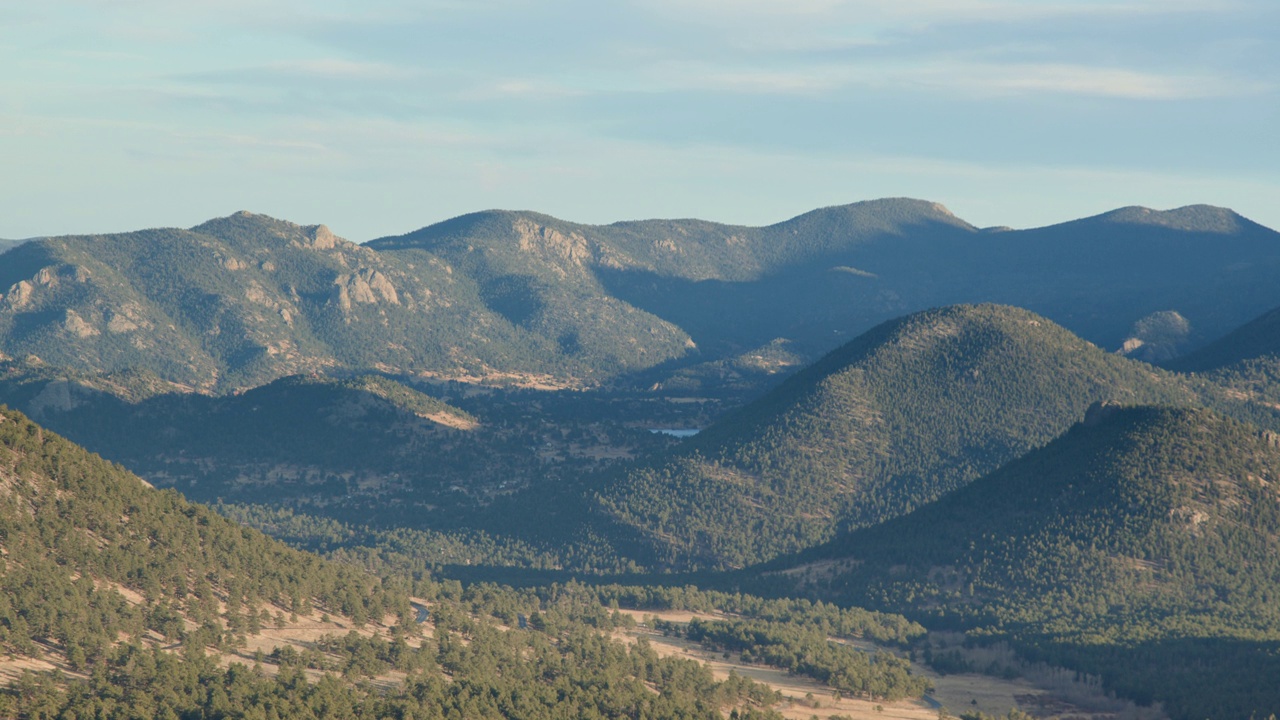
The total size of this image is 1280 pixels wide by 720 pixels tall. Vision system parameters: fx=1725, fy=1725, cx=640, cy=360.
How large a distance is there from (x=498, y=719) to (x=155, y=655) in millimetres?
28387

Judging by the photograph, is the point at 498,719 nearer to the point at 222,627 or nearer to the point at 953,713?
the point at 222,627

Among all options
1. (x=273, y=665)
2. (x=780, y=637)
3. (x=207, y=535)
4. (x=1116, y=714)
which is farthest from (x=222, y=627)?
(x=1116, y=714)

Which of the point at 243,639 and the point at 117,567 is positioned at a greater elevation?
the point at 117,567

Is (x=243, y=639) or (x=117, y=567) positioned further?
(x=117, y=567)

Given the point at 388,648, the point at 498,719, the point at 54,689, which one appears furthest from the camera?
the point at 388,648

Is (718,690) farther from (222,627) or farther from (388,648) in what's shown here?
(222,627)

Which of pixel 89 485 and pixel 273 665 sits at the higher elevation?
pixel 89 485

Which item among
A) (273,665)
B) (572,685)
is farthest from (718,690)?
(273,665)

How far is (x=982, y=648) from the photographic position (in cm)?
19588

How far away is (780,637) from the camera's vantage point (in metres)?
192

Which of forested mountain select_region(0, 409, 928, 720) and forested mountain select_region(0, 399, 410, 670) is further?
forested mountain select_region(0, 399, 410, 670)

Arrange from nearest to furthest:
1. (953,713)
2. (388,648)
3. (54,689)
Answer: (54,689), (388,648), (953,713)

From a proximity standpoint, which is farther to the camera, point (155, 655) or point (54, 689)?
point (155, 655)

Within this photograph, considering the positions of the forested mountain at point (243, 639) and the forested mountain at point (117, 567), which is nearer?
the forested mountain at point (243, 639)
